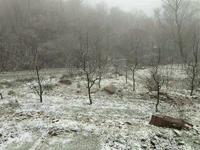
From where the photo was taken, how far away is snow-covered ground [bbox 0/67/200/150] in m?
12.5

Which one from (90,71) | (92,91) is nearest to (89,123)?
(92,91)

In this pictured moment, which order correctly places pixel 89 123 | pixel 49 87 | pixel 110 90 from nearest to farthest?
pixel 89 123 → pixel 110 90 → pixel 49 87

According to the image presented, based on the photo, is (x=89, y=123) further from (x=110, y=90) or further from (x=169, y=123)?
(x=110, y=90)

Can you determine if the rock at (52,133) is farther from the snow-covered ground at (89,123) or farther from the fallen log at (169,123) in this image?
the fallen log at (169,123)

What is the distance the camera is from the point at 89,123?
1484 centimetres

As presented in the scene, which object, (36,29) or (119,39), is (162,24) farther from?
(36,29)

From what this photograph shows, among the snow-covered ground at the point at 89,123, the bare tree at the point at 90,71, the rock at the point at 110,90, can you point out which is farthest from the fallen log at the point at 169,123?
→ the rock at the point at 110,90

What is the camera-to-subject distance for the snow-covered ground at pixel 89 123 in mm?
12509

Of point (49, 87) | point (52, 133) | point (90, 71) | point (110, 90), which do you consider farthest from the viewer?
point (49, 87)

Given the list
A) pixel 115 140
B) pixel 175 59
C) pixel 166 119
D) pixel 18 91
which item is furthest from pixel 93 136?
pixel 175 59

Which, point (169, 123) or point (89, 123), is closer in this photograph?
point (169, 123)

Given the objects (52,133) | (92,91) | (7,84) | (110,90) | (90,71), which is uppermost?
(90,71)

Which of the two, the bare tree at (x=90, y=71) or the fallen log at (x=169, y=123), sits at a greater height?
the bare tree at (x=90, y=71)

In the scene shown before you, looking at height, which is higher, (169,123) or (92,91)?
(92,91)
